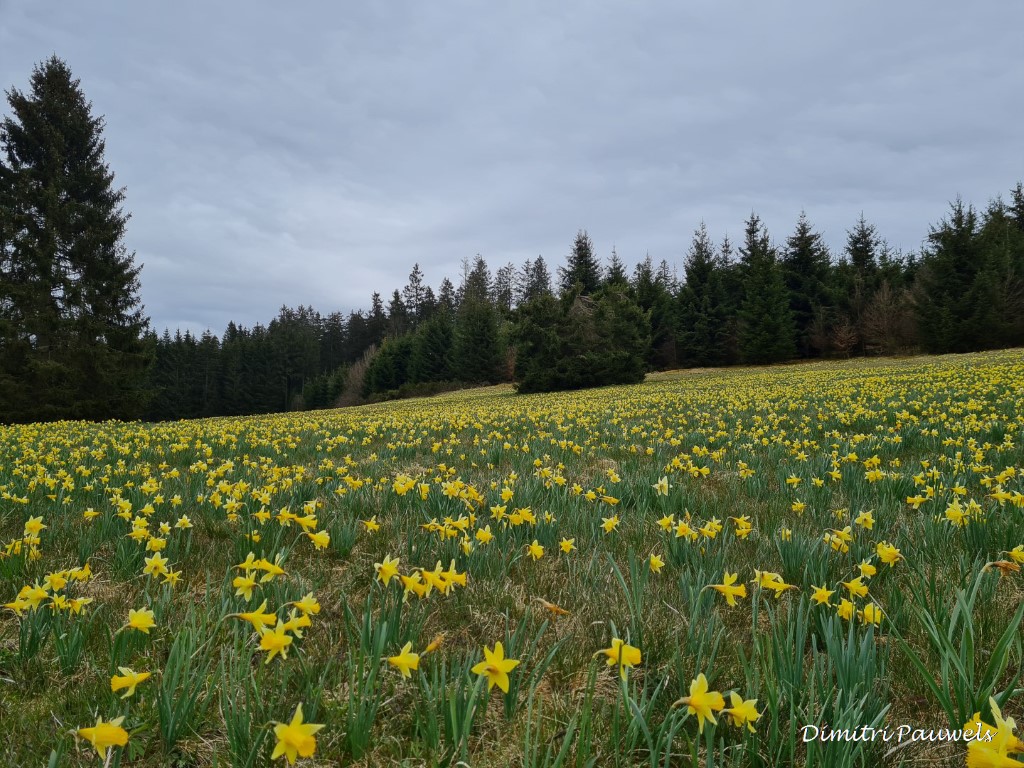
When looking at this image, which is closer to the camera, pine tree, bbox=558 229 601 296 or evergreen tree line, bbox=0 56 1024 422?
evergreen tree line, bbox=0 56 1024 422

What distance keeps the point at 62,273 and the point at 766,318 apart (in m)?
43.9

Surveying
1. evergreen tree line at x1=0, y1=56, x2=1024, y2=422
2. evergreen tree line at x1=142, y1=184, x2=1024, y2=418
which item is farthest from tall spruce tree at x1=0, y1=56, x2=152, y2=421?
evergreen tree line at x1=142, y1=184, x2=1024, y2=418

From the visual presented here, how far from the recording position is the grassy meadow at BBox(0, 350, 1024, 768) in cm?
119

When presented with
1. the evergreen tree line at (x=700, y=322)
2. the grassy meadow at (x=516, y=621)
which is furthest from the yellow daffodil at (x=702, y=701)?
the evergreen tree line at (x=700, y=322)

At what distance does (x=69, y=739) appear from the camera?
1200 millimetres

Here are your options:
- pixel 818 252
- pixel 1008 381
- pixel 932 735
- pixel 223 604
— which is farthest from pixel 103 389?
pixel 818 252

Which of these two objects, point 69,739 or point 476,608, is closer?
point 69,739

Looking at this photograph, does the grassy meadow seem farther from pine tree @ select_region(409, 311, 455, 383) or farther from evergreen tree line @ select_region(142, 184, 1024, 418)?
pine tree @ select_region(409, 311, 455, 383)

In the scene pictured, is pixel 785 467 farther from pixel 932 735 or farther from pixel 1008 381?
pixel 1008 381

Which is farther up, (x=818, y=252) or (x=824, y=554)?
(x=818, y=252)

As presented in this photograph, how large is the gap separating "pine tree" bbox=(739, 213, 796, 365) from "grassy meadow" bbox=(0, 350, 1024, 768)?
38144mm

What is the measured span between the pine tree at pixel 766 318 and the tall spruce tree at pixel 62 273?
40157 millimetres

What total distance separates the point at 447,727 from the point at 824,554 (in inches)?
68.4

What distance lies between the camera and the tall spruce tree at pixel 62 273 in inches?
901
